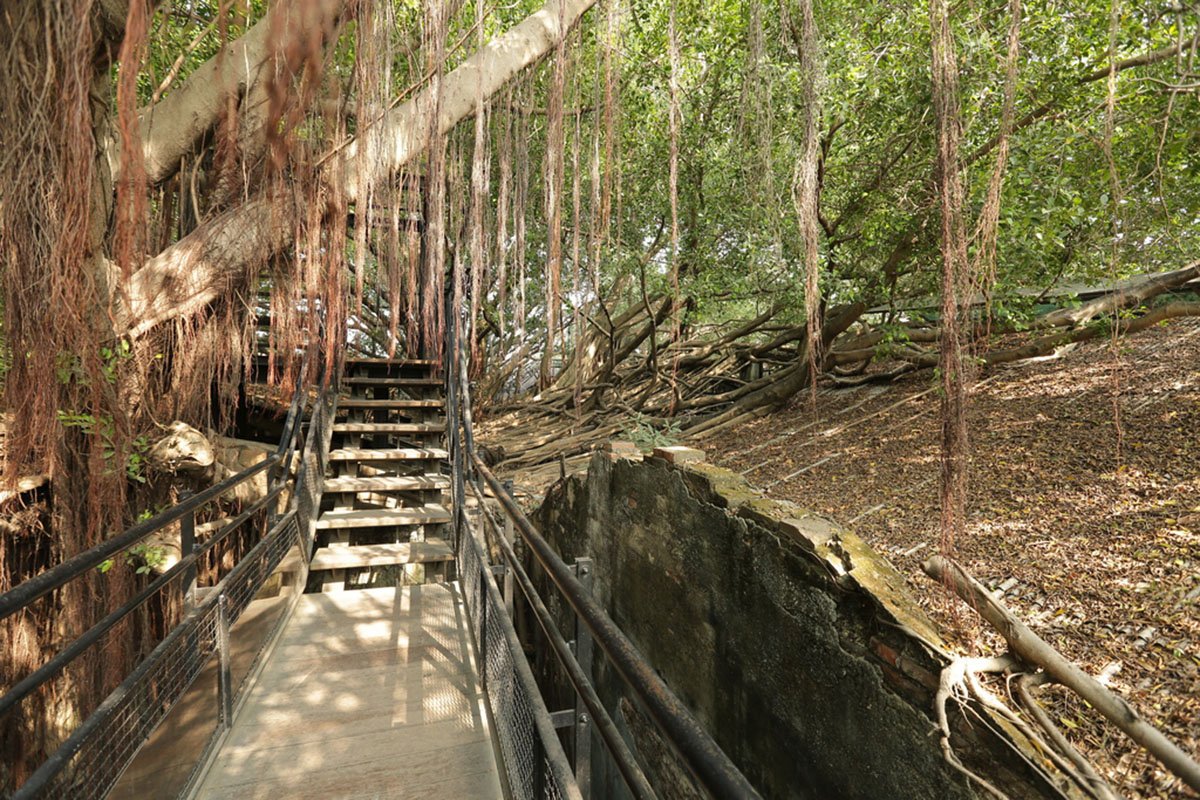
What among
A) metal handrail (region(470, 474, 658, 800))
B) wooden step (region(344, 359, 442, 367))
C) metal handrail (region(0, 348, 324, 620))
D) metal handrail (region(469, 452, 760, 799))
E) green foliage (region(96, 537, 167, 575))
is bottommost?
green foliage (region(96, 537, 167, 575))

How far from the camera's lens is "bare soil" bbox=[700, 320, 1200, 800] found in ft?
7.62

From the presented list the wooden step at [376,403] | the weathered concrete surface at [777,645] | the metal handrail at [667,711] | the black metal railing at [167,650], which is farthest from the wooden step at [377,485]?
the metal handrail at [667,711]

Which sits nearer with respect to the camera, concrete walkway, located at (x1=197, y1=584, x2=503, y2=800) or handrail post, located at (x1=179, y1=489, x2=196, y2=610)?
concrete walkway, located at (x1=197, y1=584, x2=503, y2=800)

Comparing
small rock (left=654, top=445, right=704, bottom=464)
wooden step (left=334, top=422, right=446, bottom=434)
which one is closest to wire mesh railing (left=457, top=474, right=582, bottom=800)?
small rock (left=654, top=445, right=704, bottom=464)

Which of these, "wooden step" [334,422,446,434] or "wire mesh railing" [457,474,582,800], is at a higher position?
"wooden step" [334,422,446,434]

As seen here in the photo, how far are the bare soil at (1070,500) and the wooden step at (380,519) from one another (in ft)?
9.15

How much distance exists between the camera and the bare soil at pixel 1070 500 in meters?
2.32

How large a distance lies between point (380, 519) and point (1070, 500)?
4.82m

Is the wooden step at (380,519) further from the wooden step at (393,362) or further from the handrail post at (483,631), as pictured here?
the wooden step at (393,362)

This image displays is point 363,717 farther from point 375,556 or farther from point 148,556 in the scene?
point 148,556

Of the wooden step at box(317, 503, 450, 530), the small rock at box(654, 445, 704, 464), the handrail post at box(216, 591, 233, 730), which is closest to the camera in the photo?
the handrail post at box(216, 591, 233, 730)

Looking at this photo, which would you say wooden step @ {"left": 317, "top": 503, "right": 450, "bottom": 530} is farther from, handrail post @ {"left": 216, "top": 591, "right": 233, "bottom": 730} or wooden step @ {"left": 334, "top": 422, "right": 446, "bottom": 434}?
handrail post @ {"left": 216, "top": 591, "right": 233, "bottom": 730}

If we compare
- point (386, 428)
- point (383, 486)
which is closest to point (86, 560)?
point (383, 486)

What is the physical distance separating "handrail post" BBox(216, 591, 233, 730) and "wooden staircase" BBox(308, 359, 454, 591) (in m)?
1.59
